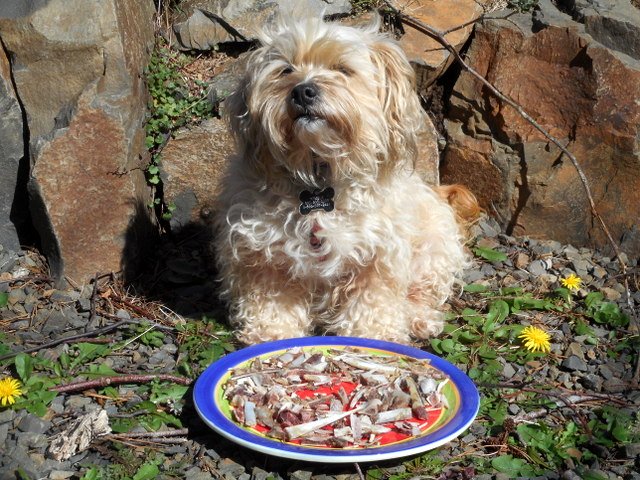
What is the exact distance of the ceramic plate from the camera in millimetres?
3150

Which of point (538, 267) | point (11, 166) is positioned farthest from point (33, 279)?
point (538, 267)

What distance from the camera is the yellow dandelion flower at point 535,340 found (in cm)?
421

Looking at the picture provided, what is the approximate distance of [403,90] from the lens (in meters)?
3.84

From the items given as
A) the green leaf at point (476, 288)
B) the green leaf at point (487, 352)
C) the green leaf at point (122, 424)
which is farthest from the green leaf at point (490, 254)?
the green leaf at point (122, 424)

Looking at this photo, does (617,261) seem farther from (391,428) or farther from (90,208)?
(90,208)

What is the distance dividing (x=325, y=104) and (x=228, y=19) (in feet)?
7.47

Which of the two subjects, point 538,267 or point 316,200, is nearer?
point 316,200

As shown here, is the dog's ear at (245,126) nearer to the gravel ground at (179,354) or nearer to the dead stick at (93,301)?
the gravel ground at (179,354)

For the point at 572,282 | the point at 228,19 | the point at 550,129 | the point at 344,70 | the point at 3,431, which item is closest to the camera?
the point at 3,431

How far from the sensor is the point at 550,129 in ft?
17.1

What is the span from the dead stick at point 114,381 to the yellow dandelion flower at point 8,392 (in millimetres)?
156

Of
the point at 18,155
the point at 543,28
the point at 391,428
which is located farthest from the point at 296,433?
the point at 543,28

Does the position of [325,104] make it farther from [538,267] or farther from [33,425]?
[538,267]

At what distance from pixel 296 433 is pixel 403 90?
164cm
